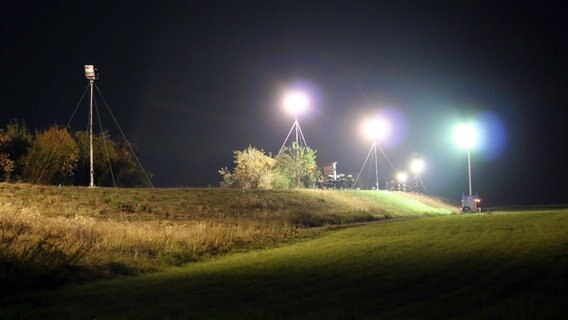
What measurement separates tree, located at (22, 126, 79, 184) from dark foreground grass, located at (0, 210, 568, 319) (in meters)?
40.4

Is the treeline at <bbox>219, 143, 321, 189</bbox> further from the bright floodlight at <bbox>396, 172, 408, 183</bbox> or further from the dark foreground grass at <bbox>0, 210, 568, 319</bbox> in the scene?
the dark foreground grass at <bbox>0, 210, 568, 319</bbox>

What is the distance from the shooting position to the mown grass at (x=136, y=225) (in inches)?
755

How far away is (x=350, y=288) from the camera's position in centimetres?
1506

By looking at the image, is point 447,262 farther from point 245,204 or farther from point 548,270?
point 245,204

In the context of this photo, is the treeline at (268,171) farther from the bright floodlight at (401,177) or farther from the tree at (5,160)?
the tree at (5,160)

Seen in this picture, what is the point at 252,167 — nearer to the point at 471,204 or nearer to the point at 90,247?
the point at 471,204

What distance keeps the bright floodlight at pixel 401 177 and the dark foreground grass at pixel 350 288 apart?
3475 inches

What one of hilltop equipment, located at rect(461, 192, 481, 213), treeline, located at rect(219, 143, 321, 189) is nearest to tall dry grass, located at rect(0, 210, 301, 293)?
hilltop equipment, located at rect(461, 192, 481, 213)

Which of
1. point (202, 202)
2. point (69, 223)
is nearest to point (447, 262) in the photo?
point (69, 223)

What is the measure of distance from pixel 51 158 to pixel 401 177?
2766 inches

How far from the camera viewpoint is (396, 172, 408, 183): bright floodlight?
111887mm

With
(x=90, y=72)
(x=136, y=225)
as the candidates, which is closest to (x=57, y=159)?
(x=90, y=72)

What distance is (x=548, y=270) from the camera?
1605 centimetres

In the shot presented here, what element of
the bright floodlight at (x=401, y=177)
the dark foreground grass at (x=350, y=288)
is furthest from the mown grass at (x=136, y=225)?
the bright floodlight at (x=401, y=177)
